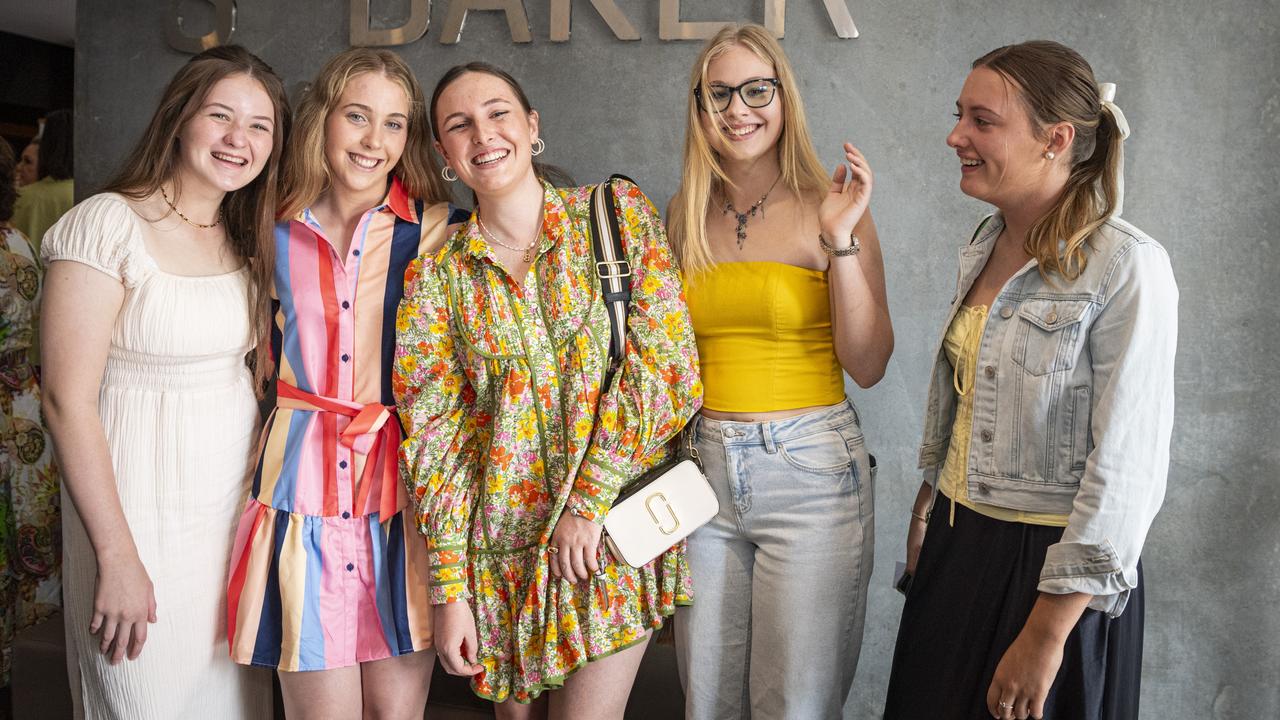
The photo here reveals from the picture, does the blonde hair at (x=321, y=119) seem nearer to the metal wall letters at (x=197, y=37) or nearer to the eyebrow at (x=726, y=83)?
the eyebrow at (x=726, y=83)

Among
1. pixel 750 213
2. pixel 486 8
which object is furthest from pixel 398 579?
pixel 486 8

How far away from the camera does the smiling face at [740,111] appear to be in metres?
2.03

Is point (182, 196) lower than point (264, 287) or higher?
higher

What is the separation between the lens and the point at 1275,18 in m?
2.54

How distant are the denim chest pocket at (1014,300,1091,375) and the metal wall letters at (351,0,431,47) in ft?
7.30

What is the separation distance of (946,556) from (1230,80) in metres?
1.84

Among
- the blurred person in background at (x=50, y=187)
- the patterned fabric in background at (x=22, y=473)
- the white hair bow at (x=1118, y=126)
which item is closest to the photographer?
the white hair bow at (x=1118, y=126)

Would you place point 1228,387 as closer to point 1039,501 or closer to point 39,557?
point 1039,501

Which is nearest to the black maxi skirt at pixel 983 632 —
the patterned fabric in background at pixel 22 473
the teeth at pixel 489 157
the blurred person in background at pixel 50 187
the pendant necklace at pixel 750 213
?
the pendant necklace at pixel 750 213

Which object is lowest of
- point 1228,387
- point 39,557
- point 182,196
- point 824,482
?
point 39,557

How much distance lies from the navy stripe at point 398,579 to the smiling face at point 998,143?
154 centimetres

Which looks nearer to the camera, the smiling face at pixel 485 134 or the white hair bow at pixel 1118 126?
the white hair bow at pixel 1118 126

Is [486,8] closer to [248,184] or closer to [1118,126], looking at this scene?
[248,184]

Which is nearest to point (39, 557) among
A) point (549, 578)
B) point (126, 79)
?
point (126, 79)
